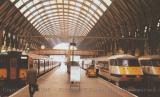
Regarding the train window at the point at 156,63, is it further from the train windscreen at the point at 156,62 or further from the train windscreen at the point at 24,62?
the train windscreen at the point at 24,62

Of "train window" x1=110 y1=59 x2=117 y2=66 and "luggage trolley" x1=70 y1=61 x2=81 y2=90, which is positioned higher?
"train window" x1=110 y1=59 x2=117 y2=66

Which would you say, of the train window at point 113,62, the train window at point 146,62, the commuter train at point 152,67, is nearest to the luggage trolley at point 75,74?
the train window at point 113,62

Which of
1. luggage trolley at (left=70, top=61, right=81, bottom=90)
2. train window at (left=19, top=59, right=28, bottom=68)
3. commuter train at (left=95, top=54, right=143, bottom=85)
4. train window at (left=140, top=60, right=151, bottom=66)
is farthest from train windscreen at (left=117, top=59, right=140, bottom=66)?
train window at (left=19, top=59, right=28, bottom=68)

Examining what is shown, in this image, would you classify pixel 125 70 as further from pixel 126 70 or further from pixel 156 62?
pixel 156 62

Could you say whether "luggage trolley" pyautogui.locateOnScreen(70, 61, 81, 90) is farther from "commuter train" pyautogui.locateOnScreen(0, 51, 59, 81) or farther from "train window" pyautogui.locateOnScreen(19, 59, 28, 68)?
"train window" pyautogui.locateOnScreen(19, 59, 28, 68)

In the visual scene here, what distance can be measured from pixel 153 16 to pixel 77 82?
20.1 meters

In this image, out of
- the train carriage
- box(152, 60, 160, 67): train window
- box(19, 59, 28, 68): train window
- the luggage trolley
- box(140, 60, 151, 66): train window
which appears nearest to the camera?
the luggage trolley

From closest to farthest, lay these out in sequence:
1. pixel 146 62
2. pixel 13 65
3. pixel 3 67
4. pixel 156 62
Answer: pixel 3 67
pixel 13 65
pixel 156 62
pixel 146 62

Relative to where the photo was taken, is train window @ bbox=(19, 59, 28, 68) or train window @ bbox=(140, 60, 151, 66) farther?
train window @ bbox=(140, 60, 151, 66)

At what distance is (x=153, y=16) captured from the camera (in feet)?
145

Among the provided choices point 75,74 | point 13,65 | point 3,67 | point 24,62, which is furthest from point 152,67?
point 3,67

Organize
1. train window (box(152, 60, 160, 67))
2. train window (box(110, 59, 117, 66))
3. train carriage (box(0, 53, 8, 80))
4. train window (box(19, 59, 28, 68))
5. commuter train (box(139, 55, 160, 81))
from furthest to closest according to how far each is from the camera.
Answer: train window (box(110, 59, 117, 66)), train window (box(152, 60, 160, 67)), commuter train (box(139, 55, 160, 81)), train window (box(19, 59, 28, 68)), train carriage (box(0, 53, 8, 80))

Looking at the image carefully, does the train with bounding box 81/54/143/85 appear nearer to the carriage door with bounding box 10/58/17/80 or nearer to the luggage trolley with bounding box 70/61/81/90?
the luggage trolley with bounding box 70/61/81/90

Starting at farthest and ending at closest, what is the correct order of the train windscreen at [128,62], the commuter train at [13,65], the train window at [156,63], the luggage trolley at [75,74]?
the train window at [156,63]
the train windscreen at [128,62]
the commuter train at [13,65]
the luggage trolley at [75,74]
